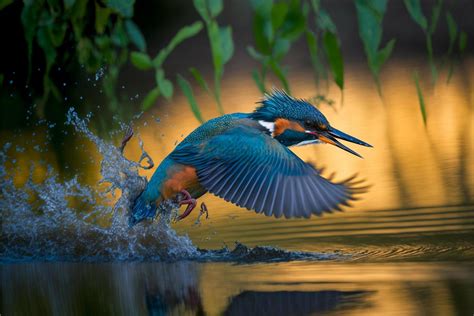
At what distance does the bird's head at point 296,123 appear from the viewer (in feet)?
16.6

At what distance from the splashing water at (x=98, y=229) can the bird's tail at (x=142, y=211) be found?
6cm

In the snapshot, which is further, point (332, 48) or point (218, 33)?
point (218, 33)

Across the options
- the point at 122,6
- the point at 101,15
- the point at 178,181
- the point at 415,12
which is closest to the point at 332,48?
the point at 415,12

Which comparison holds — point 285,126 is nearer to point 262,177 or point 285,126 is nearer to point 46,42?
point 262,177

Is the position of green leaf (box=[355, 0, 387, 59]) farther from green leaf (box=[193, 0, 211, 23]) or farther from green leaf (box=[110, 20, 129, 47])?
green leaf (box=[110, 20, 129, 47])

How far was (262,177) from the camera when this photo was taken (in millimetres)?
4695

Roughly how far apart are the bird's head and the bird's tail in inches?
24.2

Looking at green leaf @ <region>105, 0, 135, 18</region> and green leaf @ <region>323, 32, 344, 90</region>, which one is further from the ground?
green leaf @ <region>105, 0, 135, 18</region>

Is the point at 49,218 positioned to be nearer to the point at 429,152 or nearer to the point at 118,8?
the point at 118,8

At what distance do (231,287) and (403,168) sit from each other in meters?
2.18

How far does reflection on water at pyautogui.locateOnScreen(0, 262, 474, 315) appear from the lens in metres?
3.69

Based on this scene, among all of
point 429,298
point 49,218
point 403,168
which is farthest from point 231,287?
point 403,168

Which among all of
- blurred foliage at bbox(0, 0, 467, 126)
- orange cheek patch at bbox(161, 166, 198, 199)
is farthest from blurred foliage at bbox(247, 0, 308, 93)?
orange cheek patch at bbox(161, 166, 198, 199)

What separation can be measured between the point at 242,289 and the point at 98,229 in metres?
1.37
